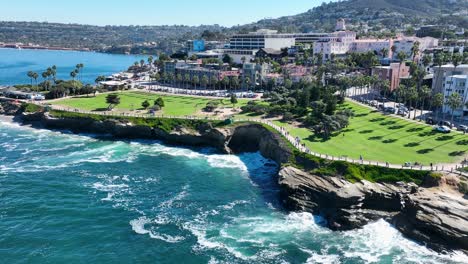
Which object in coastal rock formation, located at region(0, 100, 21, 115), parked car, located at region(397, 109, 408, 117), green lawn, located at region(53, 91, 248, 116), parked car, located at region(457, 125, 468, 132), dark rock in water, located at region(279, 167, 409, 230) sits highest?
parked car, located at region(397, 109, 408, 117)

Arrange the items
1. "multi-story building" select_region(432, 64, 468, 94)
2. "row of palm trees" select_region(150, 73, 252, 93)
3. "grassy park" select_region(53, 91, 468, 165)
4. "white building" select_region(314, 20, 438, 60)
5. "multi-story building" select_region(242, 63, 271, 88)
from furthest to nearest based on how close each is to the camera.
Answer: "white building" select_region(314, 20, 438, 60) → "multi-story building" select_region(242, 63, 271, 88) → "row of palm trees" select_region(150, 73, 252, 93) → "multi-story building" select_region(432, 64, 468, 94) → "grassy park" select_region(53, 91, 468, 165)

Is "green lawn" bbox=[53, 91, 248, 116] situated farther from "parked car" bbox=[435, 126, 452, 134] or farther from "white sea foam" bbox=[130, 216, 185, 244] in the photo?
"parked car" bbox=[435, 126, 452, 134]

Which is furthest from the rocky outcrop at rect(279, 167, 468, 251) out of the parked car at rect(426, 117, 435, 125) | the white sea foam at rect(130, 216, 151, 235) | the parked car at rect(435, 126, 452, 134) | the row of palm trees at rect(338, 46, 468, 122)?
the row of palm trees at rect(338, 46, 468, 122)

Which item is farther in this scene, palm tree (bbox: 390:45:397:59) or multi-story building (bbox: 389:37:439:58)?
multi-story building (bbox: 389:37:439:58)

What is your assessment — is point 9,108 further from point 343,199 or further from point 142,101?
point 343,199

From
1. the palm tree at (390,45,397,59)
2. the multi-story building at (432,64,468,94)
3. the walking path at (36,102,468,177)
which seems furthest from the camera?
the palm tree at (390,45,397,59)

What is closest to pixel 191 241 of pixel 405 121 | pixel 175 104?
pixel 405 121

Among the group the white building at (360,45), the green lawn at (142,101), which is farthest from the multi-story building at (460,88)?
the white building at (360,45)

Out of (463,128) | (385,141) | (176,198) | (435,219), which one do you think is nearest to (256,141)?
(385,141)
